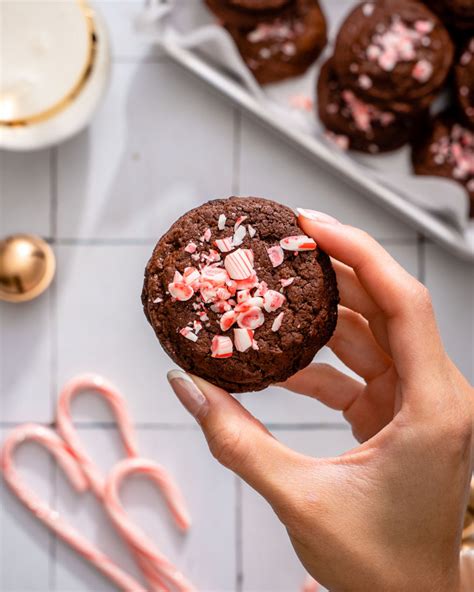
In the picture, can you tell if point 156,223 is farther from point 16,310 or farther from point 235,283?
point 235,283

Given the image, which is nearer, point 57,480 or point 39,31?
point 39,31

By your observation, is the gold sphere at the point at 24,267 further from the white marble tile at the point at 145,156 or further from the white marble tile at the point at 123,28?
the white marble tile at the point at 123,28

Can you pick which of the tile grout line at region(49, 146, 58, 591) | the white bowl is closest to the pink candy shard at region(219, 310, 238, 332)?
the white bowl

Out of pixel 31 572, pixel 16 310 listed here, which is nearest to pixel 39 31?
pixel 16 310

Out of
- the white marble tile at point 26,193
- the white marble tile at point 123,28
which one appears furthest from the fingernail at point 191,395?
the white marble tile at point 123,28

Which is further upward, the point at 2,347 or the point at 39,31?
the point at 39,31

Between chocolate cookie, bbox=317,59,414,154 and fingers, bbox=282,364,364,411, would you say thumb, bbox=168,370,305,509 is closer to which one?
fingers, bbox=282,364,364,411

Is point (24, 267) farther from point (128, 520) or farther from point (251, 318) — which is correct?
point (251, 318)
